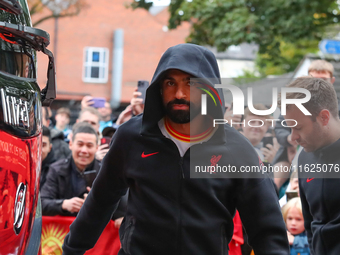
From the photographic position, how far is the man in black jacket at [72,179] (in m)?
5.21

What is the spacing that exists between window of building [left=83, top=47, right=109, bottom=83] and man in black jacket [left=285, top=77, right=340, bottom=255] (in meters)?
26.7

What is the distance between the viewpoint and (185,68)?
112 inches

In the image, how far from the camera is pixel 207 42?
1449cm

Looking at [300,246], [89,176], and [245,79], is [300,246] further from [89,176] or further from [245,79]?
[245,79]

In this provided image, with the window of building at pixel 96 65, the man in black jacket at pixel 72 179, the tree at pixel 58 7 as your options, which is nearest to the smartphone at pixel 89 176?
the man in black jacket at pixel 72 179

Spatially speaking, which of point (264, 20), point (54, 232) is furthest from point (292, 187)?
point (264, 20)

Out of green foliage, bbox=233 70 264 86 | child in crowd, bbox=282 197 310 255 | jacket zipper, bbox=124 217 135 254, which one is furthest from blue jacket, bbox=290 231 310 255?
green foliage, bbox=233 70 264 86

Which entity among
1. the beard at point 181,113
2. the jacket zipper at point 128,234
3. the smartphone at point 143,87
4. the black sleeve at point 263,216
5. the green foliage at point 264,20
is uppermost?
the green foliage at point 264,20

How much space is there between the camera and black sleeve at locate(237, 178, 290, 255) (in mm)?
2773

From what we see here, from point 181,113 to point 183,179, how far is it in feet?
1.34

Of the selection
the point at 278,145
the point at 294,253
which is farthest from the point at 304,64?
the point at 294,253

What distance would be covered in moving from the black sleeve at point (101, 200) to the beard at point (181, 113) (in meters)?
0.33

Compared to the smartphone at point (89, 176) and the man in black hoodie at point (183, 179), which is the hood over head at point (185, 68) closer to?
the man in black hoodie at point (183, 179)

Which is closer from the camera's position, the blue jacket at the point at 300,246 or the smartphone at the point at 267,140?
the blue jacket at the point at 300,246
